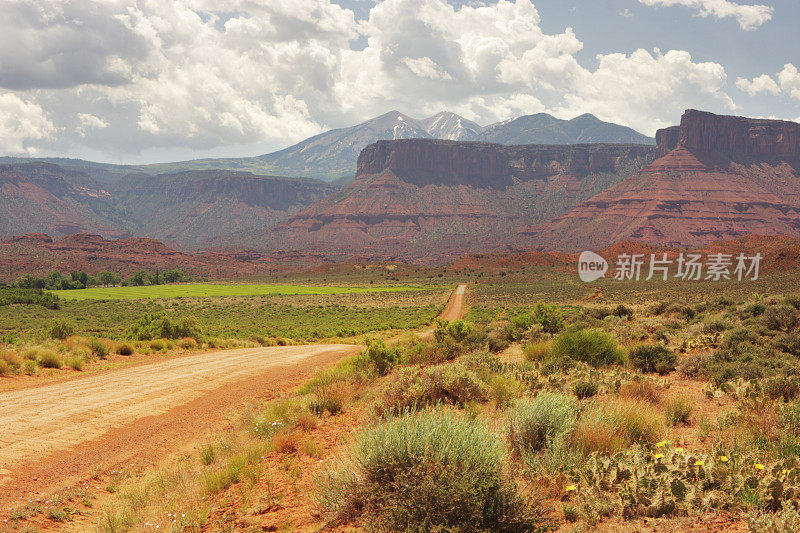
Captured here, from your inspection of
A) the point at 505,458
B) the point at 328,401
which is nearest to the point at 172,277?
the point at 328,401

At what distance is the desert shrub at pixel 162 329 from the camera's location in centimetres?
2425

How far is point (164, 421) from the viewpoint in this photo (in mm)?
10203

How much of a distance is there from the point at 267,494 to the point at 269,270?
155 metres

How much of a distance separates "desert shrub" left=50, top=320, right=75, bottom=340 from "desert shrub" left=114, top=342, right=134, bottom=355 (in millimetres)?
4327

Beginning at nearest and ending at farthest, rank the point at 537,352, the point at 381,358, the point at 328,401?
the point at 328,401 → the point at 381,358 → the point at 537,352

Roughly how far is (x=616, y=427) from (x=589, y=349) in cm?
683

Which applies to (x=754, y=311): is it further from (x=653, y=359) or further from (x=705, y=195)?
(x=705, y=195)

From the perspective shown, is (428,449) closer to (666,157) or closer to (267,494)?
(267,494)

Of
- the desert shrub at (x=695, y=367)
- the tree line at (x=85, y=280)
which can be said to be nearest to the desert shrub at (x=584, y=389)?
the desert shrub at (x=695, y=367)

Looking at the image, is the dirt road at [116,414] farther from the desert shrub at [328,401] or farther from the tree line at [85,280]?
the tree line at [85,280]

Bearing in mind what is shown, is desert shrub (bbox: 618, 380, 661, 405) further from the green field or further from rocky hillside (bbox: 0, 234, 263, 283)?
rocky hillside (bbox: 0, 234, 263, 283)

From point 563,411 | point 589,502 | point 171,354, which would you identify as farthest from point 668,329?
point 171,354

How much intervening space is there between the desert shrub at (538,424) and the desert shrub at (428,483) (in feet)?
3.60

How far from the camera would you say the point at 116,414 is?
10422mm
